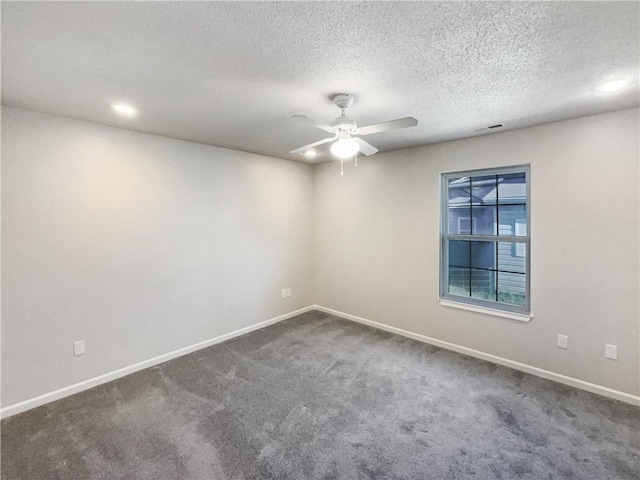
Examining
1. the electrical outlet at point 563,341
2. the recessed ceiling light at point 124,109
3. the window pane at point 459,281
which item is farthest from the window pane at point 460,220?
the recessed ceiling light at point 124,109

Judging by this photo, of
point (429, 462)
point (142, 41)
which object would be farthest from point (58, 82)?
point (429, 462)

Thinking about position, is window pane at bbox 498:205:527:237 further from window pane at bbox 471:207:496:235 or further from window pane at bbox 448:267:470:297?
window pane at bbox 448:267:470:297

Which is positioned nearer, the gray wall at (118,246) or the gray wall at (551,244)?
the gray wall at (118,246)

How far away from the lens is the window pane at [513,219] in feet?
10.3

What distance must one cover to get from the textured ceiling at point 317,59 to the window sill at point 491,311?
1.91 metres

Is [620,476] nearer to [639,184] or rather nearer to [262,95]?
[639,184]

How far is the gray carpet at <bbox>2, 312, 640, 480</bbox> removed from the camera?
188 centimetres

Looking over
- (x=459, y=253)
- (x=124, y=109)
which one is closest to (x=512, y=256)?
(x=459, y=253)

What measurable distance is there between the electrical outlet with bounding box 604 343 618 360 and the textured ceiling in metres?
A: 2.02

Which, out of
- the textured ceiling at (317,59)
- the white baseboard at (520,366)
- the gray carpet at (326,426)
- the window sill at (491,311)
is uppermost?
the textured ceiling at (317,59)

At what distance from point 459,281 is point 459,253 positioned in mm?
341

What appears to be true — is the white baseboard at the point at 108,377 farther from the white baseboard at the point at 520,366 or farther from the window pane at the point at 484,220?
the window pane at the point at 484,220

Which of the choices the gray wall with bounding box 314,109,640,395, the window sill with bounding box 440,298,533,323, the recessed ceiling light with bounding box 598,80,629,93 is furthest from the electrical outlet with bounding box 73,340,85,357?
the recessed ceiling light with bounding box 598,80,629,93

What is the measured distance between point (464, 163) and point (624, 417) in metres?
2.60
